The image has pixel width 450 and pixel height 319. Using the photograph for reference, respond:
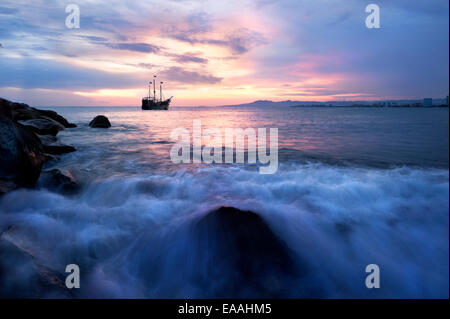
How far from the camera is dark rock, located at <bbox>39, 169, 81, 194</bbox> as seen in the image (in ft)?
19.3

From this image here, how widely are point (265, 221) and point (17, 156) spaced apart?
575cm

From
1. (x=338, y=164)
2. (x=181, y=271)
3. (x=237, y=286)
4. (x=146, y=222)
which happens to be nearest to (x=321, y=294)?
(x=237, y=286)

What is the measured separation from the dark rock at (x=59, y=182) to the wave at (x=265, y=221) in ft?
0.96

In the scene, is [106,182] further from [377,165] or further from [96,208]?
[377,165]

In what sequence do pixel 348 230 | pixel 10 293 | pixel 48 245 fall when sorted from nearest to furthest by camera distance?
pixel 10 293
pixel 48 245
pixel 348 230

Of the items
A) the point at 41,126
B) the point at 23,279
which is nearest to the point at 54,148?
the point at 41,126

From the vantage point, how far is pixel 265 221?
427 centimetres

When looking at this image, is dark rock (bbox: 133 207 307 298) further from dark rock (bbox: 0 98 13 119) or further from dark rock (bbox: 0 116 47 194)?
dark rock (bbox: 0 98 13 119)

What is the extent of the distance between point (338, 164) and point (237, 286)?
20.9 feet

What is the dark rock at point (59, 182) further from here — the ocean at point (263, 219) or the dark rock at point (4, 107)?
the dark rock at point (4, 107)

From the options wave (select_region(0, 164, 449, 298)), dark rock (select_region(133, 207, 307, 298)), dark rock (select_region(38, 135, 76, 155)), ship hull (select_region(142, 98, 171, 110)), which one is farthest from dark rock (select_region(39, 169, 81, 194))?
ship hull (select_region(142, 98, 171, 110))

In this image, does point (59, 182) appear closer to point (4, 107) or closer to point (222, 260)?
point (4, 107)

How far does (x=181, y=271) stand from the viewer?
3.66 m

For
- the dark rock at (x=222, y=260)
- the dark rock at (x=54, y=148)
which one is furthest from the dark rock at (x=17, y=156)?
the dark rock at (x=54, y=148)
